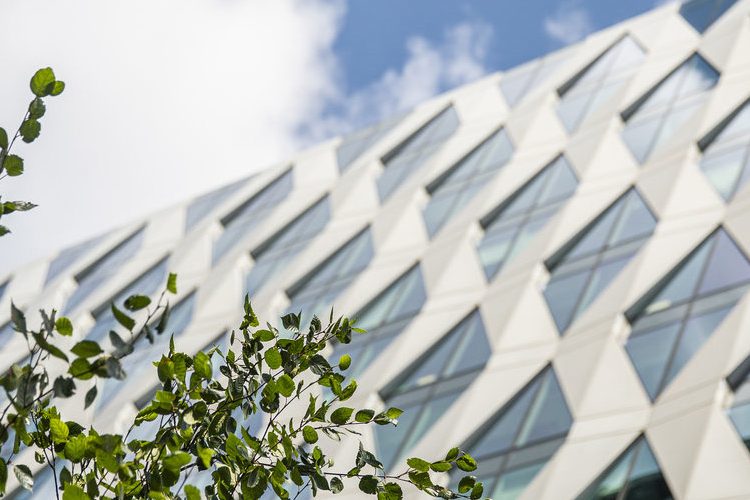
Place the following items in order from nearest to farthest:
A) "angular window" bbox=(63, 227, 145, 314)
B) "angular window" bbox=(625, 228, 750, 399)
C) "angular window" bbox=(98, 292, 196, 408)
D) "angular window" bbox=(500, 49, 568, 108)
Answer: "angular window" bbox=(625, 228, 750, 399)
"angular window" bbox=(98, 292, 196, 408)
"angular window" bbox=(500, 49, 568, 108)
"angular window" bbox=(63, 227, 145, 314)

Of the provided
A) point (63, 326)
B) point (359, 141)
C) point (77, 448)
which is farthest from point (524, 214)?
point (63, 326)

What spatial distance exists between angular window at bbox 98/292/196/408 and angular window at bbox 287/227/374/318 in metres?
3.21

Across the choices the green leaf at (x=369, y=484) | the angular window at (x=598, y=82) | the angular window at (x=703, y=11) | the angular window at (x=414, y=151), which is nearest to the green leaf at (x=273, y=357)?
the green leaf at (x=369, y=484)

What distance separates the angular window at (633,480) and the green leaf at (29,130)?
29.7 feet

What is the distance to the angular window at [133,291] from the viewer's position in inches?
1075

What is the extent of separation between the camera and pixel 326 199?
2642 cm

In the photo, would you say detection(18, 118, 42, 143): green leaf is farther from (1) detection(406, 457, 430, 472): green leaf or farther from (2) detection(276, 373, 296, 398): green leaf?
(1) detection(406, 457, 430, 472): green leaf

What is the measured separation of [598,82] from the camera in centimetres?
2392

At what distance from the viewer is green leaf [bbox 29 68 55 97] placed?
5.13 metres

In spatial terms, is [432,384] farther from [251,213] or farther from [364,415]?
[251,213]

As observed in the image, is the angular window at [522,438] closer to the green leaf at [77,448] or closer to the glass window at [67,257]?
the green leaf at [77,448]

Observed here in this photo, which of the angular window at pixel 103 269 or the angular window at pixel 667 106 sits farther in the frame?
the angular window at pixel 103 269

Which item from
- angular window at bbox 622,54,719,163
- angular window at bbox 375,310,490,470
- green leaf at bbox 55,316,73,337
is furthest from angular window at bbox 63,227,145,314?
green leaf at bbox 55,316,73,337

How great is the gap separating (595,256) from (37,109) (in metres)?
13.0
